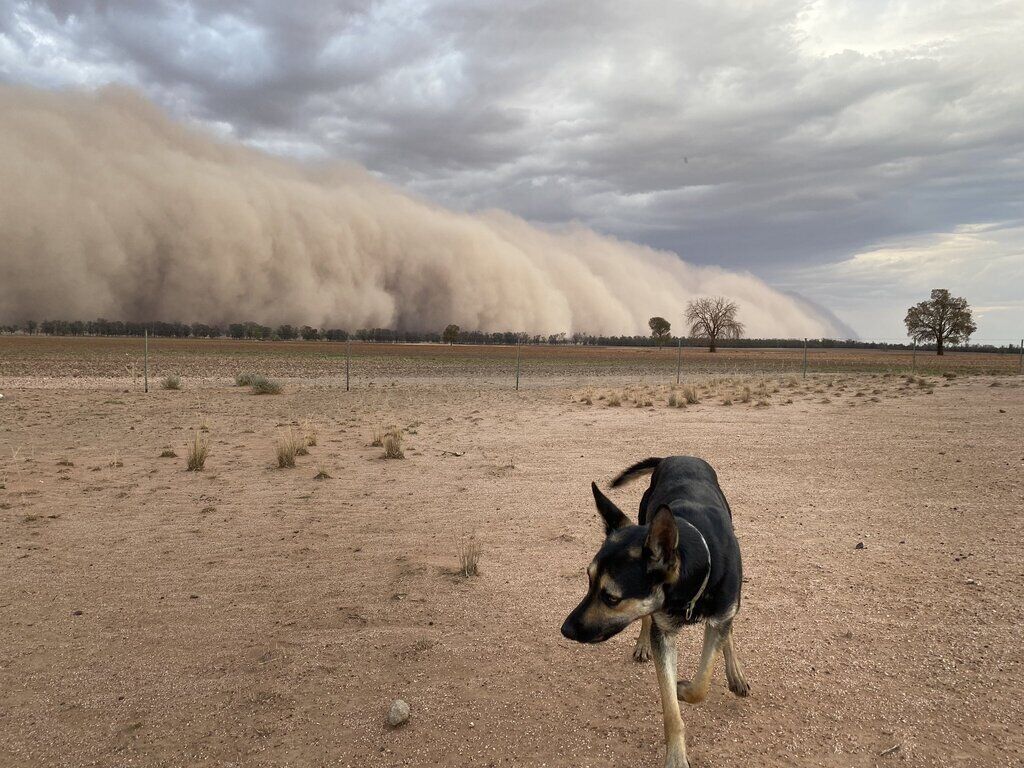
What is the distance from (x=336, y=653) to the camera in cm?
452

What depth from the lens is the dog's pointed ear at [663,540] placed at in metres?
3.00

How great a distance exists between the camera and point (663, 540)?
3088 millimetres

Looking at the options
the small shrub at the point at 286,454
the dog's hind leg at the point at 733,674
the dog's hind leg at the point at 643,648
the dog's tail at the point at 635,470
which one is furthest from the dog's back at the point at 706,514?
the small shrub at the point at 286,454

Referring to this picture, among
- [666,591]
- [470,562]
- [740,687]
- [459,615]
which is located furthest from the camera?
[470,562]

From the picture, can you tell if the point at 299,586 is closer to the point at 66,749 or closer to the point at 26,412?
the point at 66,749

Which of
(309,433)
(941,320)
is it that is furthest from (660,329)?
(309,433)

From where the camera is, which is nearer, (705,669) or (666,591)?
(666,591)

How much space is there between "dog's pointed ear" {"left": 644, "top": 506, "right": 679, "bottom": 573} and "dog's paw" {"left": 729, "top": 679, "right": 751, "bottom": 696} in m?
1.43

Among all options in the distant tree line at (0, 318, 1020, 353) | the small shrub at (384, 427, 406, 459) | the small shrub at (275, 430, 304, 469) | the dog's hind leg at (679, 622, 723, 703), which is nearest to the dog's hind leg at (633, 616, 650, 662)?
the dog's hind leg at (679, 622, 723, 703)

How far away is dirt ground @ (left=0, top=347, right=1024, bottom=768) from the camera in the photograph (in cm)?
361

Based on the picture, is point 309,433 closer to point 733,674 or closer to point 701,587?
point 733,674

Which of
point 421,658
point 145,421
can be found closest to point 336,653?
point 421,658

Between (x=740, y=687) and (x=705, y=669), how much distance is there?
2.32ft

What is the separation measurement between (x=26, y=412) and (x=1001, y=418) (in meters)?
25.4
